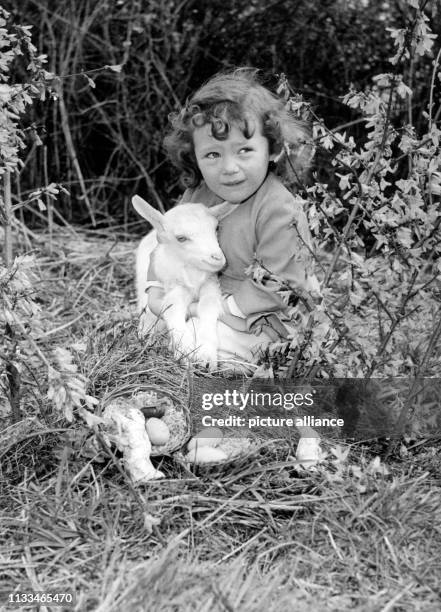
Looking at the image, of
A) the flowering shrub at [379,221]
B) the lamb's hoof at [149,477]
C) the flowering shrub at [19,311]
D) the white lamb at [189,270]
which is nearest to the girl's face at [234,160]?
the white lamb at [189,270]

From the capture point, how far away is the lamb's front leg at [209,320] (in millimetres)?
2795

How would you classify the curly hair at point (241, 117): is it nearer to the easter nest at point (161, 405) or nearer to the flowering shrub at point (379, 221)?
the flowering shrub at point (379, 221)

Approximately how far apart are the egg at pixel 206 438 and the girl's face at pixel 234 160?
2.93 feet

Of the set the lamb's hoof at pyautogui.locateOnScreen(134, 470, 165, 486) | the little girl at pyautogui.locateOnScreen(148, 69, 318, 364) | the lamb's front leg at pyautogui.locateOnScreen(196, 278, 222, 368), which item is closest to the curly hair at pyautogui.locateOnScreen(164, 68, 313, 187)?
the little girl at pyautogui.locateOnScreen(148, 69, 318, 364)

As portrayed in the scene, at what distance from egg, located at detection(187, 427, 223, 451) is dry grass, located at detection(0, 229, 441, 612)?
80 mm

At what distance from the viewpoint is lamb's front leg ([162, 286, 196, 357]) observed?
9.17ft

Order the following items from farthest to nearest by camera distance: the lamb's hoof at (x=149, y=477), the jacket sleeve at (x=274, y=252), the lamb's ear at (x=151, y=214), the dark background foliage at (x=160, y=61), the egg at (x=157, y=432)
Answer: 1. the dark background foliage at (x=160, y=61)
2. the lamb's ear at (x=151, y=214)
3. the jacket sleeve at (x=274, y=252)
4. the egg at (x=157, y=432)
5. the lamb's hoof at (x=149, y=477)

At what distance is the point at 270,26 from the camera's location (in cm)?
545

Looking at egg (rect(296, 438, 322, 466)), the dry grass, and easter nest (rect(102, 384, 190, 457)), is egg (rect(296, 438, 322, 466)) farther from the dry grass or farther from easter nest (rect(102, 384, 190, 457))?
easter nest (rect(102, 384, 190, 457))

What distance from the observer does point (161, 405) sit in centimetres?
250

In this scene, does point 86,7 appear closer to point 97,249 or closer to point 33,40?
point 33,40

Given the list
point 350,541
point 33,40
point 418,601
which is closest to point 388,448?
point 350,541

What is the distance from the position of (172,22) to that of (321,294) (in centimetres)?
375

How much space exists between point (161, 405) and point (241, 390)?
0.33 meters
